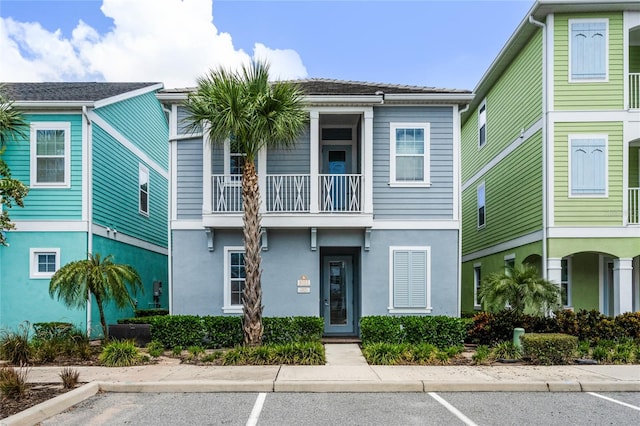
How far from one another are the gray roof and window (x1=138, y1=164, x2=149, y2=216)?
286 cm

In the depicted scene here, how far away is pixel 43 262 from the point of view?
1393 centimetres

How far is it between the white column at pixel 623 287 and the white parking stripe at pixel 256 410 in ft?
31.8

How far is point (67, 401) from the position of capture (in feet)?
24.5

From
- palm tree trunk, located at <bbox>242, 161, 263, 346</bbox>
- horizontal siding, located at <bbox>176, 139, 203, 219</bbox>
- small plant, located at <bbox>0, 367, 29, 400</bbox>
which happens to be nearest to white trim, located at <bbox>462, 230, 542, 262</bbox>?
palm tree trunk, located at <bbox>242, 161, 263, 346</bbox>

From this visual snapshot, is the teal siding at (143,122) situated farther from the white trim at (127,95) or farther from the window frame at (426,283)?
the window frame at (426,283)

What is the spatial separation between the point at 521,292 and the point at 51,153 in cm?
1251

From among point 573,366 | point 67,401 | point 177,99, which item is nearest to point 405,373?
point 573,366

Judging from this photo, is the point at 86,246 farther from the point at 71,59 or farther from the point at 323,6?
the point at 71,59

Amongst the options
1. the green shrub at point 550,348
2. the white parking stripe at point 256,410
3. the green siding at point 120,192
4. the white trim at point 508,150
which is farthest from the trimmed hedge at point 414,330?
the green siding at point 120,192

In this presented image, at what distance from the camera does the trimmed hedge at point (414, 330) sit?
12.3 m

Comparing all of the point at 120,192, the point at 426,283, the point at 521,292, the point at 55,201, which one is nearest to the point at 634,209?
the point at 521,292

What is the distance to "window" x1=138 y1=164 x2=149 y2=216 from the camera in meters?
18.3

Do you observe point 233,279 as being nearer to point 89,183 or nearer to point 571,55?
point 89,183

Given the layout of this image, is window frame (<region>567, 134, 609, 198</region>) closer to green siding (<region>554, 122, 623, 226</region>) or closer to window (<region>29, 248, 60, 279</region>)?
green siding (<region>554, 122, 623, 226</region>)
